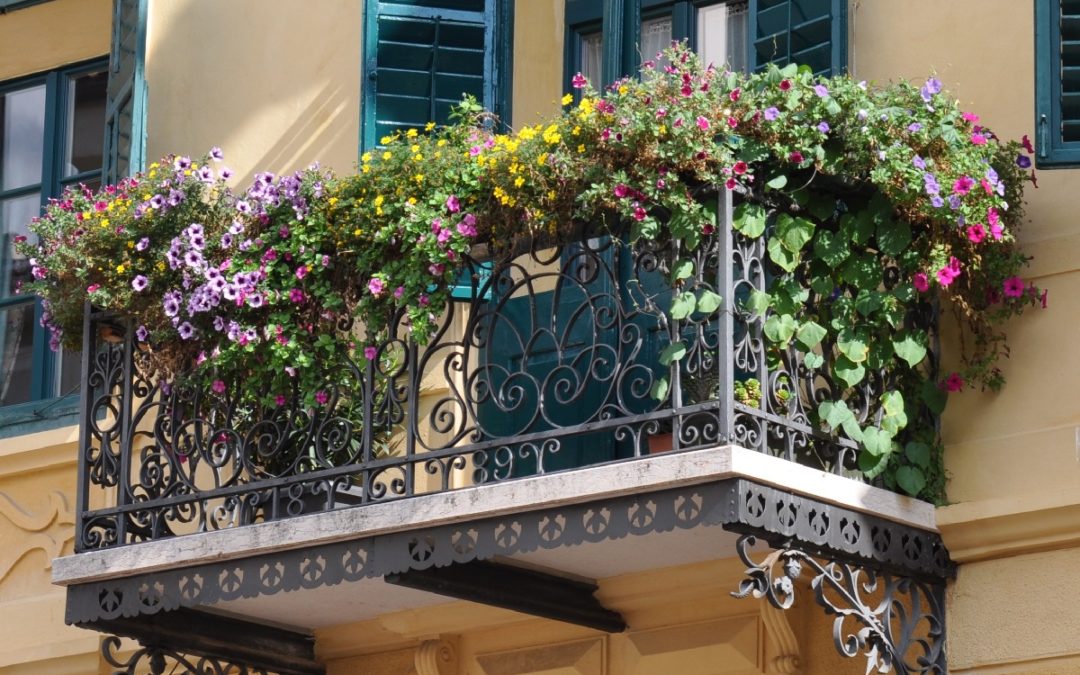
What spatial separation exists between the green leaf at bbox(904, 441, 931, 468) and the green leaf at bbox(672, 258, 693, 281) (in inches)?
39.9

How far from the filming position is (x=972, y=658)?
819 cm

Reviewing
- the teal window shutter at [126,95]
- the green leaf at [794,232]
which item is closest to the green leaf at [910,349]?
the green leaf at [794,232]

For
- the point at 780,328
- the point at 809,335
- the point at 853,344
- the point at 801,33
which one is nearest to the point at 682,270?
the point at 780,328

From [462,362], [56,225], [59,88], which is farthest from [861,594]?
[59,88]

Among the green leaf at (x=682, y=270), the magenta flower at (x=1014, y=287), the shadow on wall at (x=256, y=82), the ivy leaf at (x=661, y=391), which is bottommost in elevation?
the ivy leaf at (x=661, y=391)

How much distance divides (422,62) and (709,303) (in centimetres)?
277

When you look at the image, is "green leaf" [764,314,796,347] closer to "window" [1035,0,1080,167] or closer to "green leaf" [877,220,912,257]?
"green leaf" [877,220,912,257]

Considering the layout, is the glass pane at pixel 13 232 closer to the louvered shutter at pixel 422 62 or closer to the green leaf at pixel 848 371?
the louvered shutter at pixel 422 62

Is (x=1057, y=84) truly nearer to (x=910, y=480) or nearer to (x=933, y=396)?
(x=933, y=396)

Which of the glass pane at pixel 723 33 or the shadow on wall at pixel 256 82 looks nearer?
the glass pane at pixel 723 33

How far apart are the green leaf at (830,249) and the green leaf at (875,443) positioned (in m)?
0.57

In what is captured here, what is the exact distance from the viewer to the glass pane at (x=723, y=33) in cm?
950

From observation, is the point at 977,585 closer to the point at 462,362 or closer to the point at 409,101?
the point at 462,362

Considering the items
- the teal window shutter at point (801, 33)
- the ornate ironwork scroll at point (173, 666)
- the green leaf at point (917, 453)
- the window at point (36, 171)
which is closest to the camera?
the green leaf at point (917, 453)
